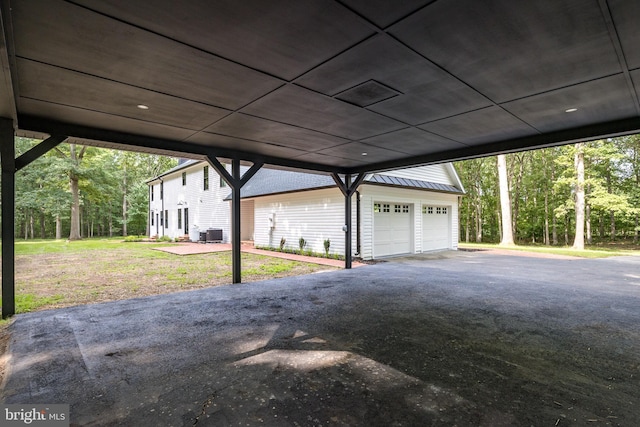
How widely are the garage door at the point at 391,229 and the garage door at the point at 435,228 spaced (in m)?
1.17

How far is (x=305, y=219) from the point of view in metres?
12.9

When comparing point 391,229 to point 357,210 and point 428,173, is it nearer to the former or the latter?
point 357,210

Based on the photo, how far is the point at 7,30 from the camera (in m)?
2.36

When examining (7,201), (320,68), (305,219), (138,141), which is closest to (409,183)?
(305,219)

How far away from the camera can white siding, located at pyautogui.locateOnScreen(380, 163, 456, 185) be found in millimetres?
Answer: 12495

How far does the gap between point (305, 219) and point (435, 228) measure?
6.11 m

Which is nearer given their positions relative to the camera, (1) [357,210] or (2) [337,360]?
(2) [337,360]

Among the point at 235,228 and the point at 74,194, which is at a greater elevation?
the point at 74,194

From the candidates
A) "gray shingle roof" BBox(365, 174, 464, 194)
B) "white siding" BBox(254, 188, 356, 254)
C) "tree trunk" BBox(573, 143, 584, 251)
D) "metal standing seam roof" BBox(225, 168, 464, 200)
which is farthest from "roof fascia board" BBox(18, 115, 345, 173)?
"tree trunk" BBox(573, 143, 584, 251)

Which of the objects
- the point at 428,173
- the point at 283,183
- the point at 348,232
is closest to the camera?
the point at 348,232

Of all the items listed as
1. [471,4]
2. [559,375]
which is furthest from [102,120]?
[559,375]

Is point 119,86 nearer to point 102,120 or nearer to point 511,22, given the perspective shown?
point 102,120

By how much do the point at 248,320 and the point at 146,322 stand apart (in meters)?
1.42

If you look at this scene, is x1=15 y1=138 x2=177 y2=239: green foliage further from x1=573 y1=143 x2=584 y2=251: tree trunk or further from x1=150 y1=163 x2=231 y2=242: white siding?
x1=573 y1=143 x2=584 y2=251: tree trunk
